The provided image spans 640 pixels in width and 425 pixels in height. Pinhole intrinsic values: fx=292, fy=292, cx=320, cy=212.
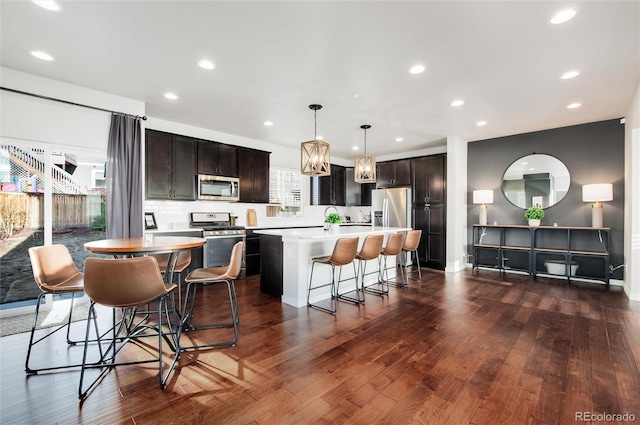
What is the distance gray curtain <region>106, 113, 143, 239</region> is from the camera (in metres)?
3.77

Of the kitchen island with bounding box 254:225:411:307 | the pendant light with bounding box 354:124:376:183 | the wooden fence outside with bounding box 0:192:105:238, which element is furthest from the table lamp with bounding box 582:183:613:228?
the wooden fence outside with bounding box 0:192:105:238

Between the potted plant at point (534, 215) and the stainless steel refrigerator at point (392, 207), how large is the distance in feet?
7.47

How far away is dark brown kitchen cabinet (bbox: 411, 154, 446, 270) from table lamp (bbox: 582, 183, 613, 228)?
2.31 m

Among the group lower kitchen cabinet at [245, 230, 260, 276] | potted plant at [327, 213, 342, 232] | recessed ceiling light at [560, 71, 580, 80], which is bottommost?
lower kitchen cabinet at [245, 230, 260, 276]

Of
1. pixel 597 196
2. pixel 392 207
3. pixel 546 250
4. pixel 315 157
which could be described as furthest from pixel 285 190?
pixel 597 196

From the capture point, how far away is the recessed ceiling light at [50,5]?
2174 mm

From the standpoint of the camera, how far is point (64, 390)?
1.98m

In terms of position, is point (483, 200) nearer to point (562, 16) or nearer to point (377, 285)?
point (377, 285)

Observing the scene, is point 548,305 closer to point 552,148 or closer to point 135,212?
point 552,148

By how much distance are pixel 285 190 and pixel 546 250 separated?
5.35m

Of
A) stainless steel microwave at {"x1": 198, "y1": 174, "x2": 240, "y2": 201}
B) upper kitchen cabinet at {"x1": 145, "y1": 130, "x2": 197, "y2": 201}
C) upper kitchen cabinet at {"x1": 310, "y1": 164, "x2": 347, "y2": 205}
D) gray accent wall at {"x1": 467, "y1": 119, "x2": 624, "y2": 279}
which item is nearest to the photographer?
upper kitchen cabinet at {"x1": 145, "y1": 130, "x2": 197, "y2": 201}

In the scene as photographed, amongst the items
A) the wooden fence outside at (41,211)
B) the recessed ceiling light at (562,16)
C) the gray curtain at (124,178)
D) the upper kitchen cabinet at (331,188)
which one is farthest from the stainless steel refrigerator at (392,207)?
the wooden fence outside at (41,211)

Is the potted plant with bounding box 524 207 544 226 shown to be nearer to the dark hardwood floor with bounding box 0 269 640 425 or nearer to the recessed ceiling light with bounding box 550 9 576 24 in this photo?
the dark hardwood floor with bounding box 0 269 640 425

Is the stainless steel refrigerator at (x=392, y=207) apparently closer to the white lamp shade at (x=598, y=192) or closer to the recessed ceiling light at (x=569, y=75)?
the white lamp shade at (x=598, y=192)
